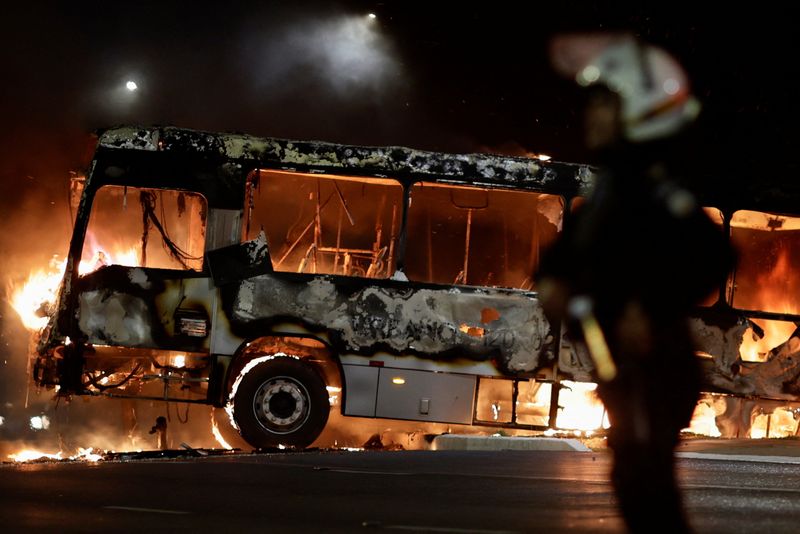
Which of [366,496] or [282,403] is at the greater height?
[282,403]

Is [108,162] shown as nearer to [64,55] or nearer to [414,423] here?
[414,423]

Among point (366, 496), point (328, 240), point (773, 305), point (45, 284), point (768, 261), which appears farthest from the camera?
point (45, 284)

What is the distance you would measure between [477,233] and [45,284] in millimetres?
5585

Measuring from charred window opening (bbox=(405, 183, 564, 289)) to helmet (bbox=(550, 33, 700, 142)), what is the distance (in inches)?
294

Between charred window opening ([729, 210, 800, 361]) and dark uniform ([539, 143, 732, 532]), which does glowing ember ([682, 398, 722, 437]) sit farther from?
dark uniform ([539, 143, 732, 532])

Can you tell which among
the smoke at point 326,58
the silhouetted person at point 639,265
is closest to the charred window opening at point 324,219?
the silhouetted person at point 639,265

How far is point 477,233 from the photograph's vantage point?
463 inches

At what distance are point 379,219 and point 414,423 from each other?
7.05 feet

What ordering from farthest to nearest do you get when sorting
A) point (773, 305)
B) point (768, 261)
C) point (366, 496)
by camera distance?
1. point (768, 261)
2. point (773, 305)
3. point (366, 496)

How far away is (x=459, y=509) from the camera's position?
18.5ft

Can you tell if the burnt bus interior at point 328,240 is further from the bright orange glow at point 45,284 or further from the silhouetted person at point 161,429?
the silhouetted person at point 161,429

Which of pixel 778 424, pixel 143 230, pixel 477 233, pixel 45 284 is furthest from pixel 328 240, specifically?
pixel 778 424

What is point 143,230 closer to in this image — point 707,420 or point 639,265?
point 707,420

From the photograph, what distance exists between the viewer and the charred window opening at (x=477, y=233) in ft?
38.2
